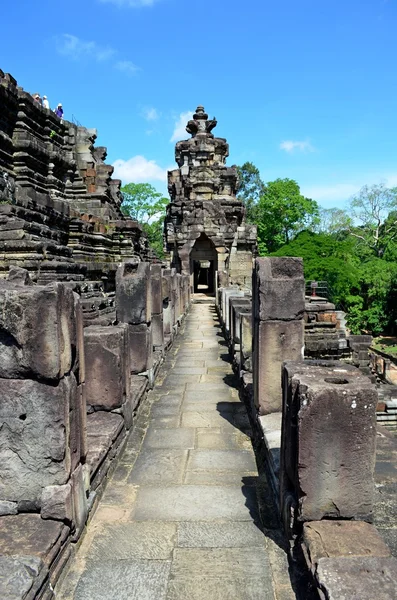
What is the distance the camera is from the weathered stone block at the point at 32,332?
260 centimetres

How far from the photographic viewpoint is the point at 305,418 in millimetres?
2584

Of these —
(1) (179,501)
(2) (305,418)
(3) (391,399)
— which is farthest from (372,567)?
(3) (391,399)

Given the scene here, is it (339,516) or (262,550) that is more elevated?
(339,516)

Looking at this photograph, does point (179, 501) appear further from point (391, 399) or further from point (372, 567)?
point (391, 399)

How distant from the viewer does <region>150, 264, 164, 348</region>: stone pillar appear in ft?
27.3

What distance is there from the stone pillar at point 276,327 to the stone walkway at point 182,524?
608mm

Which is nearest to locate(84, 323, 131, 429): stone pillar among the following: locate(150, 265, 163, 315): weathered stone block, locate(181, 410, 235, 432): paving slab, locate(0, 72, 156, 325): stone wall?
locate(181, 410, 235, 432): paving slab

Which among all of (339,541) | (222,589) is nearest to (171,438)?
(222,589)

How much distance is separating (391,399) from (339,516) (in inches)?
262

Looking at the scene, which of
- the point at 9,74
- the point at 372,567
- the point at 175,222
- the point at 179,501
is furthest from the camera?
the point at 175,222

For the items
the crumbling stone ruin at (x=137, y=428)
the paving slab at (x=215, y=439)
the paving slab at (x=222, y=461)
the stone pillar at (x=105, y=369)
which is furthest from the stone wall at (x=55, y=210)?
the paving slab at (x=222, y=461)

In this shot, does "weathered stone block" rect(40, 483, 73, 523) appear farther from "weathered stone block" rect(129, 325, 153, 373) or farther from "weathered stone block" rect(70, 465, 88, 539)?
"weathered stone block" rect(129, 325, 153, 373)

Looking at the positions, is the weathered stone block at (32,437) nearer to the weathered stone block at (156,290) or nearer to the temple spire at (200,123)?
the weathered stone block at (156,290)

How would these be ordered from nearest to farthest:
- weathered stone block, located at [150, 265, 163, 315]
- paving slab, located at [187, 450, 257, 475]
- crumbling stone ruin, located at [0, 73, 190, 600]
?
crumbling stone ruin, located at [0, 73, 190, 600] < paving slab, located at [187, 450, 257, 475] < weathered stone block, located at [150, 265, 163, 315]
